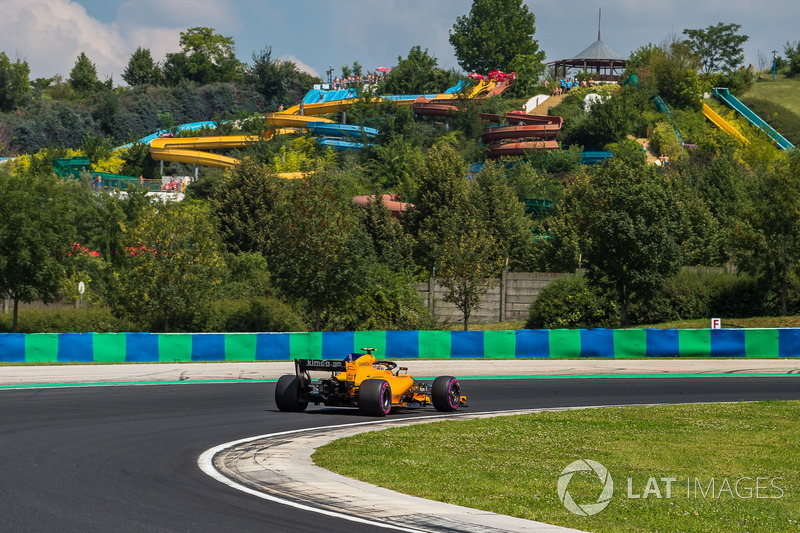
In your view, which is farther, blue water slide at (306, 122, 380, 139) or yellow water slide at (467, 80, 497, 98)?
yellow water slide at (467, 80, 497, 98)

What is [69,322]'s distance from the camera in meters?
41.1

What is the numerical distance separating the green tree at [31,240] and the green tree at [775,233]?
32049mm

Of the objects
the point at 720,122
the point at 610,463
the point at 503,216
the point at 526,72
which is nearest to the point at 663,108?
the point at 720,122

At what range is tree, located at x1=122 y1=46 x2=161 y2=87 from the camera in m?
188

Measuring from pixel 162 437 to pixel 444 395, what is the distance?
22.1 ft

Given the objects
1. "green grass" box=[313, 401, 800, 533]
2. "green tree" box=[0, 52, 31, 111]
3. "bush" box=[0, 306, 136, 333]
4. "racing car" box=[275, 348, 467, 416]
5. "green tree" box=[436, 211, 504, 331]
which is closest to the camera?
"green grass" box=[313, 401, 800, 533]

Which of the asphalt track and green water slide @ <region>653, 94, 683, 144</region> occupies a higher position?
green water slide @ <region>653, 94, 683, 144</region>

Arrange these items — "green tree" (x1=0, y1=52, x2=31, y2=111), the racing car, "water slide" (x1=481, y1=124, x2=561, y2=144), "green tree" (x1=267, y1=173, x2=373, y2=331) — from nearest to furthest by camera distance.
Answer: the racing car < "green tree" (x1=267, y1=173, x2=373, y2=331) < "water slide" (x1=481, y1=124, x2=561, y2=144) < "green tree" (x1=0, y1=52, x2=31, y2=111)

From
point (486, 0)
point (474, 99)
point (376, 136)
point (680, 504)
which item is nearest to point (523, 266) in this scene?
point (680, 504)

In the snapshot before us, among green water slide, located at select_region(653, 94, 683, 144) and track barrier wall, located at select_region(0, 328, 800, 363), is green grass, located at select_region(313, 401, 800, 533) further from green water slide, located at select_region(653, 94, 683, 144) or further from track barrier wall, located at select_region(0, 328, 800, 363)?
green water slide, located at select_region(653, 94, 683, 144)

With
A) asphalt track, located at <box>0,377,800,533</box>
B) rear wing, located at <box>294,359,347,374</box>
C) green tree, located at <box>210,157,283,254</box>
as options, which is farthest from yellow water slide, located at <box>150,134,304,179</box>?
rear wing, located at <box>294,359,347,374</box>

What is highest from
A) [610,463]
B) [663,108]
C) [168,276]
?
[663,108]

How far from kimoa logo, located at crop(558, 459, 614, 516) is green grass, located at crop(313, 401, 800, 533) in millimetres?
96

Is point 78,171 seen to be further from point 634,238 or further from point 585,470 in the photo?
point 585,470
